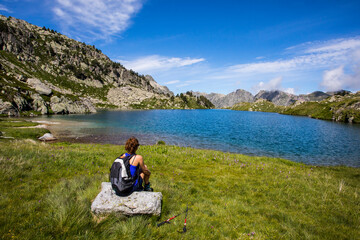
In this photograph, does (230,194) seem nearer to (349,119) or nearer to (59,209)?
(59,209)

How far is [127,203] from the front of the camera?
6.59 m

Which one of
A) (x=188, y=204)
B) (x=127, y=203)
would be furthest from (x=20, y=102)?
(x=188, y=204)

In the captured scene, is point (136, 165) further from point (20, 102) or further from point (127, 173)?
point (20, 102)

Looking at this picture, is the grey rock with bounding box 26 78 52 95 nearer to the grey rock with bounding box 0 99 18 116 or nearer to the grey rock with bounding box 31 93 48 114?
the grey rock with bounding box 31 93 48 114

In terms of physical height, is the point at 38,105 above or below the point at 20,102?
below

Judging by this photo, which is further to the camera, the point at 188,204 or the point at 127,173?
the point at 188,204

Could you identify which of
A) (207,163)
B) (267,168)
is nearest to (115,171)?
(207,163)

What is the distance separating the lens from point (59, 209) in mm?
5918

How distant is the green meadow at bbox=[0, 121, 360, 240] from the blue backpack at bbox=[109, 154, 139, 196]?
0.96m

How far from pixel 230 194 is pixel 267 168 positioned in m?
7.76

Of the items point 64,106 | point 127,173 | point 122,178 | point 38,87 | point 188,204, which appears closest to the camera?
point 122,178

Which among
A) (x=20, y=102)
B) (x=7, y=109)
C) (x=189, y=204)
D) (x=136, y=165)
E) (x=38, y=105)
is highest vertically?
(x=20, y=102)

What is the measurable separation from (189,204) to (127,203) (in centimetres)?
366

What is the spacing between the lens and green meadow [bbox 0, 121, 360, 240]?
5.62m
